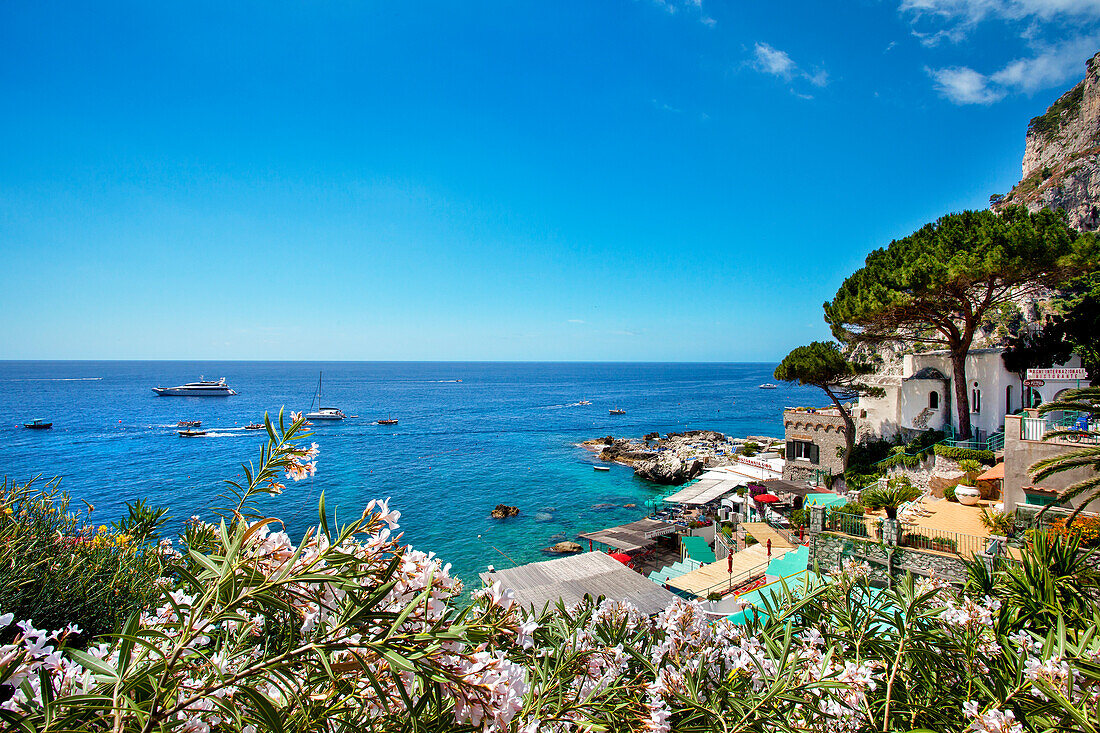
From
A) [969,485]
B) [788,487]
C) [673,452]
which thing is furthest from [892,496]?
[673,452]

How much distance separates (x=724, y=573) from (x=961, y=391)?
1231cm

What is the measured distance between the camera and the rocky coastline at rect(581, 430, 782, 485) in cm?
3497

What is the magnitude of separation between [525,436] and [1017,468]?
1740 inches

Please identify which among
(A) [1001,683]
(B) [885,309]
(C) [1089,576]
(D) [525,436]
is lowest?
(D) [525,436]

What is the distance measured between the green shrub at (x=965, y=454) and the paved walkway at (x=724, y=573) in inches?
257

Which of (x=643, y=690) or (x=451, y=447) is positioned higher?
(x=643, y=690)

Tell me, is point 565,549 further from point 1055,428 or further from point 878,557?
point 1055,428

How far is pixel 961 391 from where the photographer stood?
18.5 m

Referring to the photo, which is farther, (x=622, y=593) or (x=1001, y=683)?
(x=622, y=593)

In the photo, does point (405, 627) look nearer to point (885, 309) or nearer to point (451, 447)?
point (885, 309)

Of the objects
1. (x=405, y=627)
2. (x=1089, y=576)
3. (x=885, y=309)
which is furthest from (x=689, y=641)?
(x=885, y=309)

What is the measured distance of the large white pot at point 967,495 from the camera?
41.9ft

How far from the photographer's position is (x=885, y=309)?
18.3 metres

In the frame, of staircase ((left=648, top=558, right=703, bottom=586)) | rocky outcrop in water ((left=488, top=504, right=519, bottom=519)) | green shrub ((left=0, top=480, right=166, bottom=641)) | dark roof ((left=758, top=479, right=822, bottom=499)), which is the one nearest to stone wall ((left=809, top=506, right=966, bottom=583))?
staircase ((left=648, top=558, right=703, bottom=586))
